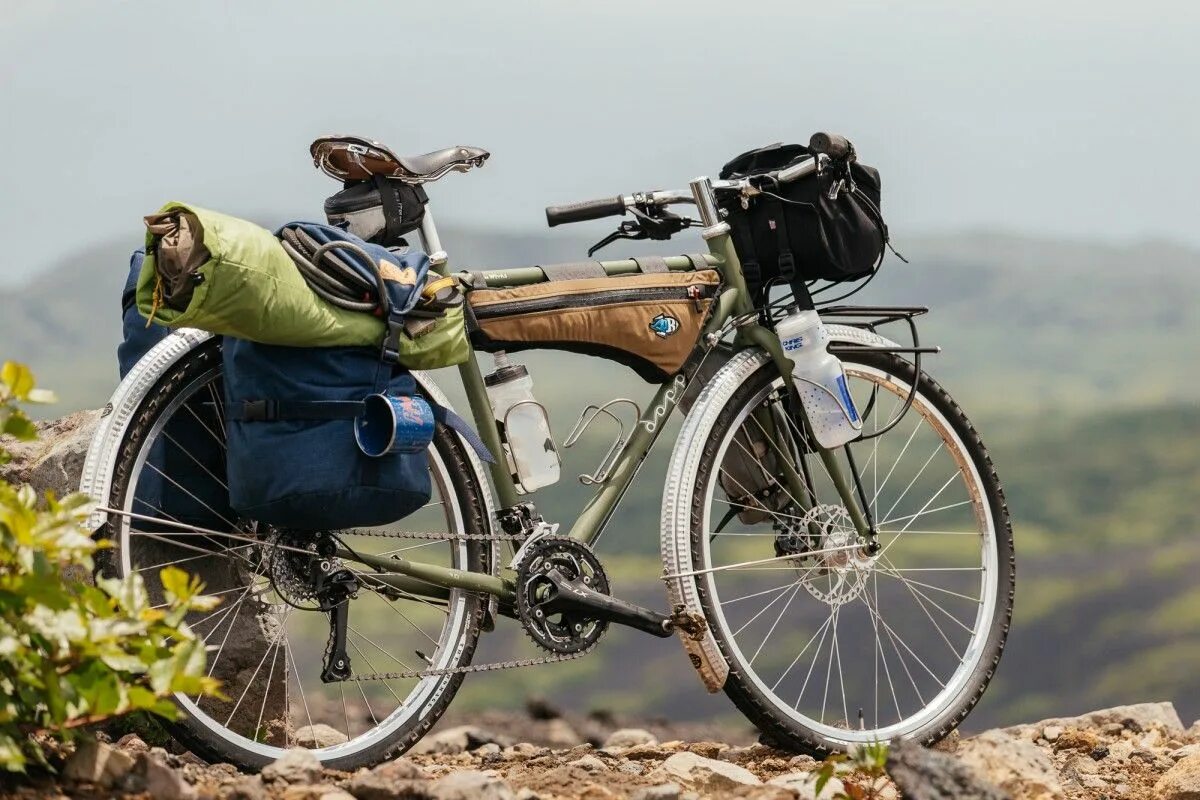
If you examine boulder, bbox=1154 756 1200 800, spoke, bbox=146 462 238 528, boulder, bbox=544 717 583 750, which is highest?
spoke, bbox=146 462 238 528

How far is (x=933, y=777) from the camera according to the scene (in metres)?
→ 3.62

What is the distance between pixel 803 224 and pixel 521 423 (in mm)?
1050

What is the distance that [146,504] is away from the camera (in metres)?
4.25

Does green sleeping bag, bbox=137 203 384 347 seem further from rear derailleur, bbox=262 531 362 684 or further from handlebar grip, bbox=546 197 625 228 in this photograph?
handlebar grip, bbox=546 197 625 228

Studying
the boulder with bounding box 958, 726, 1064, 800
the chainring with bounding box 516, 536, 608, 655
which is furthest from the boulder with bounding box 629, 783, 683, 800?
the chainring with bounding box 516, 536, 608, 655

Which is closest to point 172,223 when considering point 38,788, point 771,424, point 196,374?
point 196,374

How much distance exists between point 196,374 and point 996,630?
8.95 feet

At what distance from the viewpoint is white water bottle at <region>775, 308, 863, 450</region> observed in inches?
196

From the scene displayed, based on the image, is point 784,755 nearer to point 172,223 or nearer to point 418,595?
point 418,595

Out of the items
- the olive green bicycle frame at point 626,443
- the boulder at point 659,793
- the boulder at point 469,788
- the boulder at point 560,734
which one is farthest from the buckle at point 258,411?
the boulder at point 560,734

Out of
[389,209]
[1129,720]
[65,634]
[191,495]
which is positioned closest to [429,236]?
[389,209]

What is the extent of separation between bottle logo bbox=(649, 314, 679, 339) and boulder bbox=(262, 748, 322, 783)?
1606mm

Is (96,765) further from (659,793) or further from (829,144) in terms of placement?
(829,144)

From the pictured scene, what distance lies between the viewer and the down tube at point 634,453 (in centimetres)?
482
